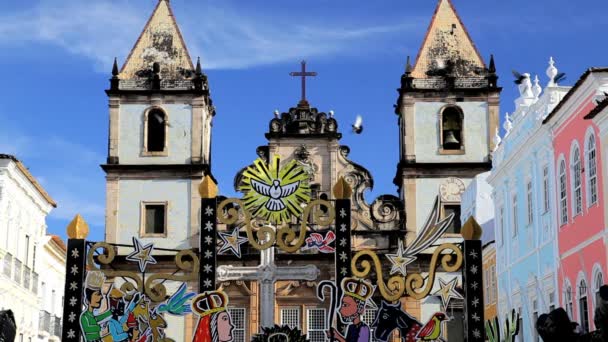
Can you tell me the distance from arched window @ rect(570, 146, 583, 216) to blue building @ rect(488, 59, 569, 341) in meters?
1.39

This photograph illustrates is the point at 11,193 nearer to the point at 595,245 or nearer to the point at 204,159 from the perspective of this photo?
the point at 204,159

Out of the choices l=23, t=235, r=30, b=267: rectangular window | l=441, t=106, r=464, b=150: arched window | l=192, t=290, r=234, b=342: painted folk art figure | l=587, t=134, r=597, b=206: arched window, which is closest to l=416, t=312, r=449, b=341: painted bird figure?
l=192, t=290, r=234, b=342: painted folk art figure

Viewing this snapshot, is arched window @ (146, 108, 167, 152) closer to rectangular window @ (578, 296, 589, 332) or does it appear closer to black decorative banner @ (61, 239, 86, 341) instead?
rectangular window @ (578, 296, 589, 332)

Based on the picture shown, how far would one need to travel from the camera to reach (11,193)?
31.9m

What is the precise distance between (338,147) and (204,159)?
4.79 m

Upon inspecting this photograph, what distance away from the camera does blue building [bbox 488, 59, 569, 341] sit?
24312 millimetres

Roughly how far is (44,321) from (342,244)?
23.1 m

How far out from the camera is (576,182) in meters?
22.3

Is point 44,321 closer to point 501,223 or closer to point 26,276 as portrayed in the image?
point 26,276

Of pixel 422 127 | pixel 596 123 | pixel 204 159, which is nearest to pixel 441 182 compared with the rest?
pixel 422 127

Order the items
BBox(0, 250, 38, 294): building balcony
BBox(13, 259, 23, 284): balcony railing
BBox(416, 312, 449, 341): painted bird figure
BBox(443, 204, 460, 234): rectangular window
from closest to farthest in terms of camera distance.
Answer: BBox(416, 312, 449, 341): painted bird figure, BBox(0, 250, 38, 294): building balcony, BBox(13, 259, 23, 284): balcony railing, BBox(443, 204, 460, 234): rectangular window

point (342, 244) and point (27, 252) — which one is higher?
point (27, 252)

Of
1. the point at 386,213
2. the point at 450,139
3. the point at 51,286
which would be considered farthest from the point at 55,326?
the point at 450,139

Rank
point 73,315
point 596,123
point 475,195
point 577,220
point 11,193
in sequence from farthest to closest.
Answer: point 475,195, point 11,193, point 577,220, point 596,123, point 73,315
